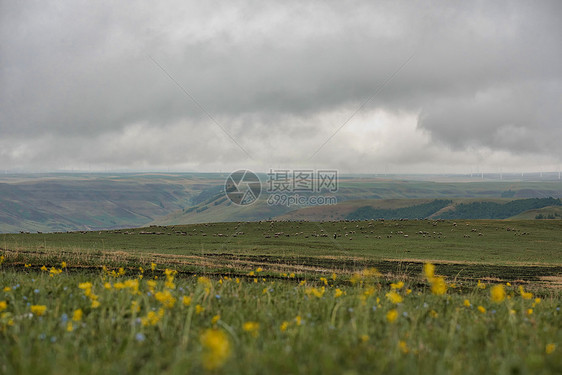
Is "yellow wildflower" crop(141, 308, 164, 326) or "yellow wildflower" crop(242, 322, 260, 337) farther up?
"yellow wildflower" crop(242, 322, 260, 337)

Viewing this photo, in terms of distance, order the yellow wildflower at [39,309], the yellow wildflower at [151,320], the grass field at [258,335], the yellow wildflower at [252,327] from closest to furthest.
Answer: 1. the grass field at [258,335]
2. the yellow wildflower at [252,327]
3. the yellow wildflower at [151,320]
4. the yellow wildflower at [39,309]

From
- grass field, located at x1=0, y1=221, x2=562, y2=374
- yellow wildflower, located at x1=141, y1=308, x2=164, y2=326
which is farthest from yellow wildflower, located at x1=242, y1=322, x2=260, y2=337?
yellow wildflower, located at x1=141, y1=308, x2=164, y2=326

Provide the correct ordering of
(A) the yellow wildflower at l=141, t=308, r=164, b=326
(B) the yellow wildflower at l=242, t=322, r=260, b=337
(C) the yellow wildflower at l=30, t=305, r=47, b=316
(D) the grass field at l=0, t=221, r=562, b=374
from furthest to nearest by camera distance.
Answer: (C) the yellow wildflower at l=30, t=305, r=47, b=316 < (A) the yellow wildflower at l=141, t=308, r=164, b=326 < (B) the yellow wildflower at l=242, t=322, r=260, b=337 < (D) the grass field at l=0, t=221, r=562, b=374

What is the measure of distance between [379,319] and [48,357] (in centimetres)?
468

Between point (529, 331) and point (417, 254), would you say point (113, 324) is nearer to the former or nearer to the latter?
point (529, 331)

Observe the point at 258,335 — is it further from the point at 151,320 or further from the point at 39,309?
the point at 39,309

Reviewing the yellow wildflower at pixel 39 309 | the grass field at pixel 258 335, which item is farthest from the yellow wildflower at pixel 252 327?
the yellow wildflower at pixel 39 309

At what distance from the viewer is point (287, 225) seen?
306 ft

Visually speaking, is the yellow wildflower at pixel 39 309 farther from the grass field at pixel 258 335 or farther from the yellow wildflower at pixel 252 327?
the yellow wildflower at pixel 252 327

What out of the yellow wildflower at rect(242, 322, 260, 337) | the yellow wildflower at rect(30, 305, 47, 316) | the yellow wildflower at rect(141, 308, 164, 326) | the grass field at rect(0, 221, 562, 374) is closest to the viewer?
the grass field at rect(0, 221, 562, 374)

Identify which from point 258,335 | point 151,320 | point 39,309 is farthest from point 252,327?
point 39,309

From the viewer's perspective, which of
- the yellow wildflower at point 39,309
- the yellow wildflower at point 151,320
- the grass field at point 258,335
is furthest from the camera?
the yellow wildflower at point 39,309

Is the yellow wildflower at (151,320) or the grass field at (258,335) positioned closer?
the grass field at (258,335)

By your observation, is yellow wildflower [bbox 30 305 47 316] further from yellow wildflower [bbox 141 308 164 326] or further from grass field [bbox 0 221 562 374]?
yellow wildflower [bbox 141 308 164 326]
